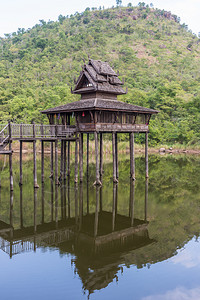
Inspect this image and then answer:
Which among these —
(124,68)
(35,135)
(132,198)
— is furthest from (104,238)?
(124,68)

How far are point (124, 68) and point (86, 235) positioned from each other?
112 metres

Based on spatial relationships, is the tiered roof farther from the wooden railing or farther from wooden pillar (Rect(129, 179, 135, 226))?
wooden pillar (Rect(129, 179, 135, 226))

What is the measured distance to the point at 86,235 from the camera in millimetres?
17688

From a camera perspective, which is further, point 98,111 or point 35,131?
point 98,111

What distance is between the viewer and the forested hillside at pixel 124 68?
71250mm

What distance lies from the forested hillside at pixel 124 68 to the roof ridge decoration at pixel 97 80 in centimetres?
569

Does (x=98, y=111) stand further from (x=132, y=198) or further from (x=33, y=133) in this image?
(x=132, y=198)

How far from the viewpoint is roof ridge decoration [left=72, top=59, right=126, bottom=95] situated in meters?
31.7

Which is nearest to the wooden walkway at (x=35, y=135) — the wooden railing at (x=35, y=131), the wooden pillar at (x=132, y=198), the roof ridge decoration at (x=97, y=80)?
the wooden railing at (x=35, y=131)

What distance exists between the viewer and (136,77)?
113188mm

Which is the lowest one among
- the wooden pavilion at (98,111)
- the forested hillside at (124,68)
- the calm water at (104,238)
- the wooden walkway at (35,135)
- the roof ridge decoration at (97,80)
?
the calm water at (104,238)

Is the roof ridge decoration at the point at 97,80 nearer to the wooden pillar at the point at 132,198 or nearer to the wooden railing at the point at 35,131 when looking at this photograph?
the wooden railing at the point at 35,131

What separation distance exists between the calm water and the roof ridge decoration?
907cm

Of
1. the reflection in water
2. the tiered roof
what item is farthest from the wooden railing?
the reflection in water
